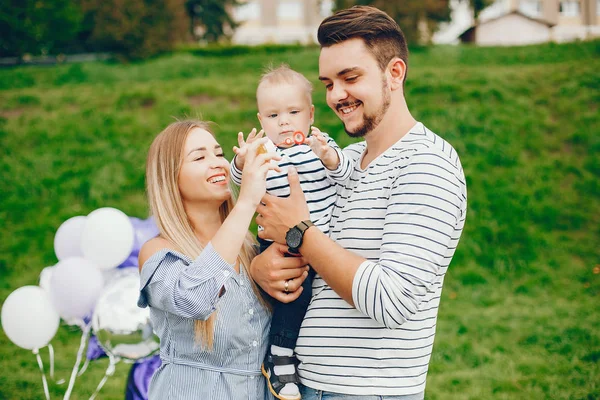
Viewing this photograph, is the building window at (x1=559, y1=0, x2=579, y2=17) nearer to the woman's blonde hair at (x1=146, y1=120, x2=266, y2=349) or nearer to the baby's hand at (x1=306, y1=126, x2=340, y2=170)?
the baby's hand at (x1=306, y1=126, x2=340, y2=170)

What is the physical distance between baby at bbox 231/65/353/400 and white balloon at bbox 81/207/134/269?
2.08 meters

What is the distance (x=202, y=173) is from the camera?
2.39m

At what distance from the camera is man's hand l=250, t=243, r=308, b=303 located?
2.19m

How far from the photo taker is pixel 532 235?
823 cm

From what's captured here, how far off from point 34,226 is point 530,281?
7037 millimetres

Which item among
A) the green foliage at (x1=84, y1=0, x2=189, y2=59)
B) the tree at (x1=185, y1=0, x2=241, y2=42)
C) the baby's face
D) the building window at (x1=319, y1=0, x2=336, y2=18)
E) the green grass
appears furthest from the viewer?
the tree at (x1=185, y1=0, x2=241, y2=42)

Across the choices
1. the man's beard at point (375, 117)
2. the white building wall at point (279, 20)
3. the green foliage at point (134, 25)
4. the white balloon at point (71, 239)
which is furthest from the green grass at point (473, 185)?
the white building wall at point (279, 20)

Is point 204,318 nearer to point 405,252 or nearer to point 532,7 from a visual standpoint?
point 405,252

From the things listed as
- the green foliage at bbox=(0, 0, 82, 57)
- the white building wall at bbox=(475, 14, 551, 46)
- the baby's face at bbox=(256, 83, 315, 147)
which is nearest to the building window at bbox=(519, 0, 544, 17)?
the white building wall at bbox=(475, 14, 551, 46)

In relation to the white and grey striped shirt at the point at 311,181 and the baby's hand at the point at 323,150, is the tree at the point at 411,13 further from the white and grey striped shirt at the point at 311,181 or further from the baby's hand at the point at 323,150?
the baby's hand at the point at 323,150

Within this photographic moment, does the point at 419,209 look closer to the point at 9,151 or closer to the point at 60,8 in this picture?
the point at 9,151

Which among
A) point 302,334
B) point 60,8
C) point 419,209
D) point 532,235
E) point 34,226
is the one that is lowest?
point 532,235

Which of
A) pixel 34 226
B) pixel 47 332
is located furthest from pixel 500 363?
pixel 34 226

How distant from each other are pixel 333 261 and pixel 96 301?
301 cm
